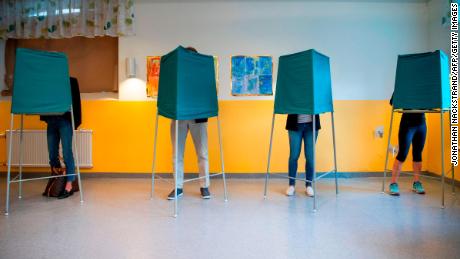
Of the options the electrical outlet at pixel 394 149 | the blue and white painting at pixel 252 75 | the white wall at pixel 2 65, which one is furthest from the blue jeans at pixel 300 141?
the white wall at pixel 2 65

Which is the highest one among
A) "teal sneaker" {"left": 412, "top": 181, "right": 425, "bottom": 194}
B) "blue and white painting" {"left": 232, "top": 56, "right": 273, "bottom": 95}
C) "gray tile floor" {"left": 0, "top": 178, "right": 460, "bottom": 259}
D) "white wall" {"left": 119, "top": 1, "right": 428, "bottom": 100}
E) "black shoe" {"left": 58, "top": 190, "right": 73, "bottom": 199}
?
"white wall" {"left": 119, "top": 1, "right": 428, "bottom": 100}

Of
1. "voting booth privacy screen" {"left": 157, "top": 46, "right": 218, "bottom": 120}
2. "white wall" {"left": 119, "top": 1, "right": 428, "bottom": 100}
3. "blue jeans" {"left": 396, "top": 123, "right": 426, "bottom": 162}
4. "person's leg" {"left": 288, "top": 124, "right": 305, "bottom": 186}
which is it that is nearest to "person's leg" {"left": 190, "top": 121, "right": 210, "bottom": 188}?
"voting booth privacy screen" {"left": 157, "top": 46, "right": 218, "bottom": 120}

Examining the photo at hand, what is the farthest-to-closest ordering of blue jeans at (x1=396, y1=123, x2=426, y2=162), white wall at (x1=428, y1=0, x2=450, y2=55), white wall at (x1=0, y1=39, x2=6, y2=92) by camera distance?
white wall at (x1=0, y1=39, x2=6, y2=92) → white wall at (x1=428, y1=0, x2=450, y2=55) → blue jeans at (x1=396, y1=123, x2=426, y2=162)

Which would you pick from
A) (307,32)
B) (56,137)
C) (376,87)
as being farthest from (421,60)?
(56,137)

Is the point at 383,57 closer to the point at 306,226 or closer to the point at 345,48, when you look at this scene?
the point at 345,48

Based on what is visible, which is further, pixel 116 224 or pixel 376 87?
pixel 376 87

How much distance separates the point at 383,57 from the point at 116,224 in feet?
12.1

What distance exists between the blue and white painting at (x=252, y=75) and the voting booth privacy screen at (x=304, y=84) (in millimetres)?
984

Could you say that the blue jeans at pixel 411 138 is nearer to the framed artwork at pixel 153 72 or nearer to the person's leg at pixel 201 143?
the person's leg at pixel 201 143

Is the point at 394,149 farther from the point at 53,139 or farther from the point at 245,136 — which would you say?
the point at 53,139

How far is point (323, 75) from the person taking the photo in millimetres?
2842

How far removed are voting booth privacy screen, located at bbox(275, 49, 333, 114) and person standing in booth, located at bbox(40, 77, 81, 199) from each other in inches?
80.1

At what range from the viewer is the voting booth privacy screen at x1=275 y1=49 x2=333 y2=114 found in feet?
8.68

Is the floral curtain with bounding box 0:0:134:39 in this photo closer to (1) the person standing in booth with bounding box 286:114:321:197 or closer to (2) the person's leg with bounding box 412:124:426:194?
(1) the person standing in booth with bounding box 286:114:321:197
